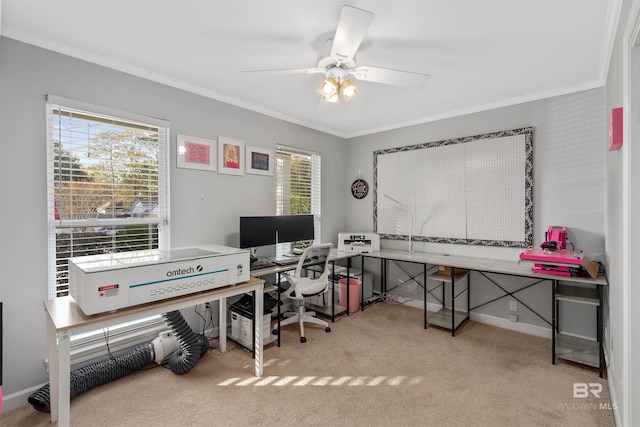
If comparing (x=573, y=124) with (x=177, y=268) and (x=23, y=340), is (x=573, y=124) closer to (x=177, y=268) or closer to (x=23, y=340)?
(x=177, y=268)

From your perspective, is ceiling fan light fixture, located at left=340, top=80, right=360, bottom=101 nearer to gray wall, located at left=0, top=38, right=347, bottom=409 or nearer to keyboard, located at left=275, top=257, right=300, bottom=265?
gray wall, located at left=0, top=38, right=347, bottom=409

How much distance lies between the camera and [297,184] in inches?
151

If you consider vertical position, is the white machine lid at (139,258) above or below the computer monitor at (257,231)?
below

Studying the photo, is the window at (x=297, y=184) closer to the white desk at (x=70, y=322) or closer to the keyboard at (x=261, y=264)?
the keyboard at (x=261, y=264)

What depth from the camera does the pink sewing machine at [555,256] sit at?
7.68ft

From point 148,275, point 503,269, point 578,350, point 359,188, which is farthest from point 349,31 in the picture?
point 578,350

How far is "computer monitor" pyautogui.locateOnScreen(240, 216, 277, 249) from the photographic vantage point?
2926 millimetres

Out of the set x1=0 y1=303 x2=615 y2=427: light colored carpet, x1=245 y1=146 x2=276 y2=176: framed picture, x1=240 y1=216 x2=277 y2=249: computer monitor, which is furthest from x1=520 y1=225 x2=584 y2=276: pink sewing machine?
x1=245 y1=146 x2=276 y2=176: framed picture

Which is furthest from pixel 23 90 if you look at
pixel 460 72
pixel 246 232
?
pixel 460 72

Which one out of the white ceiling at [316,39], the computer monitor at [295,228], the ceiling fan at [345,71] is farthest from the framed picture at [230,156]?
the ceiling fan at [345,71]

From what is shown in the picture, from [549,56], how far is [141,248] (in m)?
3.50

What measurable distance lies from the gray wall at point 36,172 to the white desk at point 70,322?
335 mm

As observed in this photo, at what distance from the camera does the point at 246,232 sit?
2941 millimetres

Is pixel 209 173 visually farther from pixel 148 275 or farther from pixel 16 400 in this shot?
pixel 16 400
